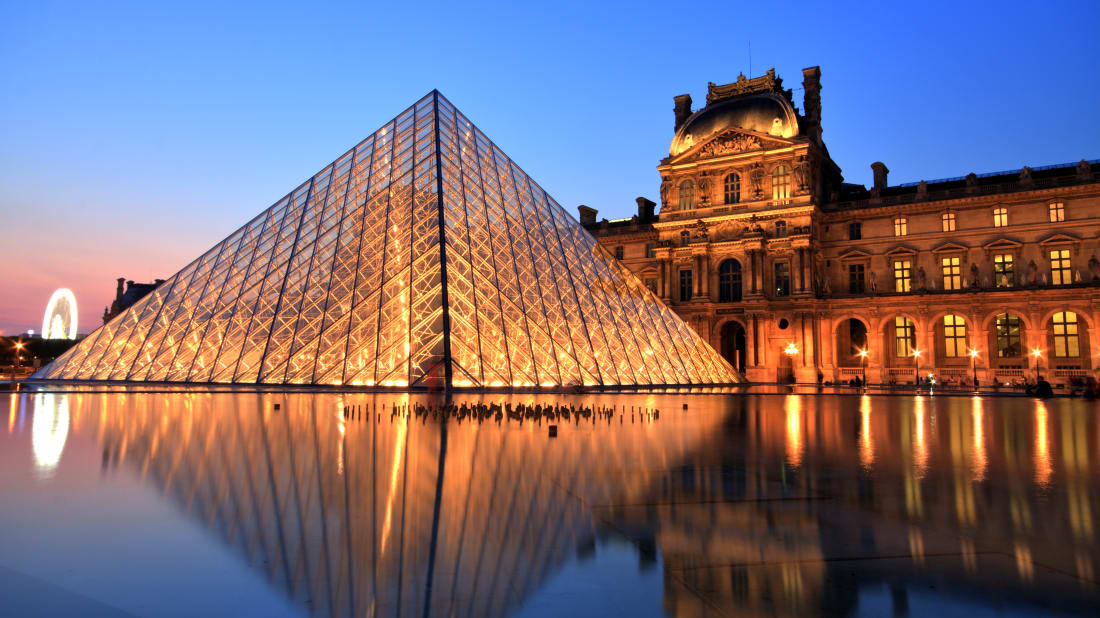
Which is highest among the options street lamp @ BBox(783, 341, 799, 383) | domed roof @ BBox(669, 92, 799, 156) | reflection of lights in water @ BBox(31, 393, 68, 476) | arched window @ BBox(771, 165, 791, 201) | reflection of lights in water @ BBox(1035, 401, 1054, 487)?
domed roof @ BBox(669, 92, 799, 156)

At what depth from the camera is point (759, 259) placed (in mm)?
43250

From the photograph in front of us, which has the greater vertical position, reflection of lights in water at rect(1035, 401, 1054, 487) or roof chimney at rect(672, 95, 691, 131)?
roof chimney at rect(672, 95, 691, 131)

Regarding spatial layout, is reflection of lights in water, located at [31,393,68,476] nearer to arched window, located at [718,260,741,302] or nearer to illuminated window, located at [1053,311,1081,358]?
arched window, located at [718,260,741,302]

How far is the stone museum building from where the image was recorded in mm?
38219

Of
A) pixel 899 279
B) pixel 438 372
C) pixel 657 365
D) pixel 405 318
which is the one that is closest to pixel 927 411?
pixel 657 365

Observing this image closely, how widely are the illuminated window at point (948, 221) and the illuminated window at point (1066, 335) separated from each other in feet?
23.9

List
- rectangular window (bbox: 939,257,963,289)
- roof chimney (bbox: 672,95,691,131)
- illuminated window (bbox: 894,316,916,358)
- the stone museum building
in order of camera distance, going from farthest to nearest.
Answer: roof chimney (bbox: 672,95,691,131) → illuminated window (bbox: 894,316,916,358) → rectangular window (bbox: 939,257,963,289) → the stone museum building

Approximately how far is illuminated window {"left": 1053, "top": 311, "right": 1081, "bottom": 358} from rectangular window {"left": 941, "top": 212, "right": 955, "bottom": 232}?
23.9 ft

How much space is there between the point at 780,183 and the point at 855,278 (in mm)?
7655

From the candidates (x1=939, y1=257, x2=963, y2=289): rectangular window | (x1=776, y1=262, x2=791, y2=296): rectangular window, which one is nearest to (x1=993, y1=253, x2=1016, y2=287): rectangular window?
(x1=939, y1=257, x2=963, y2=289): rectangular window

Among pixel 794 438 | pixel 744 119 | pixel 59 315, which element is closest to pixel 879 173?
pixel 744 119

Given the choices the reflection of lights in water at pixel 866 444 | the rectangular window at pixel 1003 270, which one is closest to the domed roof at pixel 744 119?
the rectangular window at pixel 1003 270

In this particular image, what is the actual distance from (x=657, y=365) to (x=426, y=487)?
19.2 meters

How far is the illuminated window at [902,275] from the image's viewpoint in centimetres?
4241
